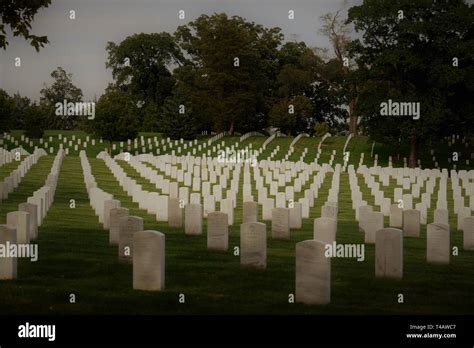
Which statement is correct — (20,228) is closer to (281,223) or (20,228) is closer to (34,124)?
(281,223)

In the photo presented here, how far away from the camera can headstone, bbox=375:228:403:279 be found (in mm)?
14711

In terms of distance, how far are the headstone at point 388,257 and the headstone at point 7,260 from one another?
6.04 metres

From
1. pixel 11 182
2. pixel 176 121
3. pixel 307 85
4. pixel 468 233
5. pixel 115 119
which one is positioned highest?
pixel 307 85

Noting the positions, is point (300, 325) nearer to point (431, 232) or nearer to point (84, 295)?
point (84, 295)

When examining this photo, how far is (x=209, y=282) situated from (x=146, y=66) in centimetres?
5121

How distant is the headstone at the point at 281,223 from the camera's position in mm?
19609

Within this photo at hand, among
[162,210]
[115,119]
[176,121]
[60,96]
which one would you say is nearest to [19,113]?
[60,96]

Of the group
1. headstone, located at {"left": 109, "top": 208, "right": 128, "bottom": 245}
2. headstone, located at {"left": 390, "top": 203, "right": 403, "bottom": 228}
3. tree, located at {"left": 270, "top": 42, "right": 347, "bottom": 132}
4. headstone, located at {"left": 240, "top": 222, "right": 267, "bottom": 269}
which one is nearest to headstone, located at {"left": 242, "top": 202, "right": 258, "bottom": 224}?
headstone, located at {"left": 390, "top": 203, "right": 403, "bottom": 228}

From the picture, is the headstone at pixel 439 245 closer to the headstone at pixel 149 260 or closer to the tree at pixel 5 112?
the headstone at pixel 149 260

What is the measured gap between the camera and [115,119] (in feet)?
198

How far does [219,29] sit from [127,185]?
39.5 metres

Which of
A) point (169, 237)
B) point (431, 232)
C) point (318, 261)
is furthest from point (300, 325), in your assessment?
point (169, 237)

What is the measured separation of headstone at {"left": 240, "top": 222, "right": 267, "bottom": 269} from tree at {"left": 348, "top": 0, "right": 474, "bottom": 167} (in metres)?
36.7

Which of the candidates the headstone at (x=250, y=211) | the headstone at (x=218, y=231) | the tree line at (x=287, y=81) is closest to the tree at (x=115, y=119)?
the tree line at (x=287, y=81)
